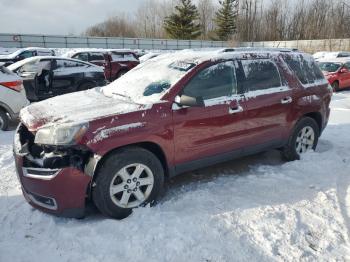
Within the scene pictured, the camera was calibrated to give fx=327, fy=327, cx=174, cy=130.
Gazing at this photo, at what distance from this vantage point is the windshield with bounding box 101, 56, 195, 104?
378 centimetres

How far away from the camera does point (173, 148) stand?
367cm

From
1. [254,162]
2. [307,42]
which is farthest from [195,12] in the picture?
[254,162]

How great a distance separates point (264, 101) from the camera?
442 cm

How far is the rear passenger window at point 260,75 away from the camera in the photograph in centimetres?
433

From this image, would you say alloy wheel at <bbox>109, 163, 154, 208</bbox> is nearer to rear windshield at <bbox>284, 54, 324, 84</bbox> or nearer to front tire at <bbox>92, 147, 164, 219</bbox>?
front tire at <bbox>92, 147, 164, 219</bbox>

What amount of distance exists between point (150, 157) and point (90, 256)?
114cm

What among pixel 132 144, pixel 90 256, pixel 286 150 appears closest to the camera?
pixel 90 256

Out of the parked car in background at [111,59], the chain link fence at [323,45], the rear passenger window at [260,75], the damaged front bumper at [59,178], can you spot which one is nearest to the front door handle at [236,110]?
the rear passenger window at [260,75]

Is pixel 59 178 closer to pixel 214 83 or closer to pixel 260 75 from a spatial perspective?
pixel 214 83

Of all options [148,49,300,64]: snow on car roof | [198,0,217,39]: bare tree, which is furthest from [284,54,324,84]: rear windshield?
[198,0,217,39]: bare tree

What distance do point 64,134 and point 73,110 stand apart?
0.50 m

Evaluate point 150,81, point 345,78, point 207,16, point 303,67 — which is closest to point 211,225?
point 150,81

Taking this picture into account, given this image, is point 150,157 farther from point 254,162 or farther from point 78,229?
point 254,162

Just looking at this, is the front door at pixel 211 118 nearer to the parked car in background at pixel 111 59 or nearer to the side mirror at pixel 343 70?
the side mirror at pixel 343 70
